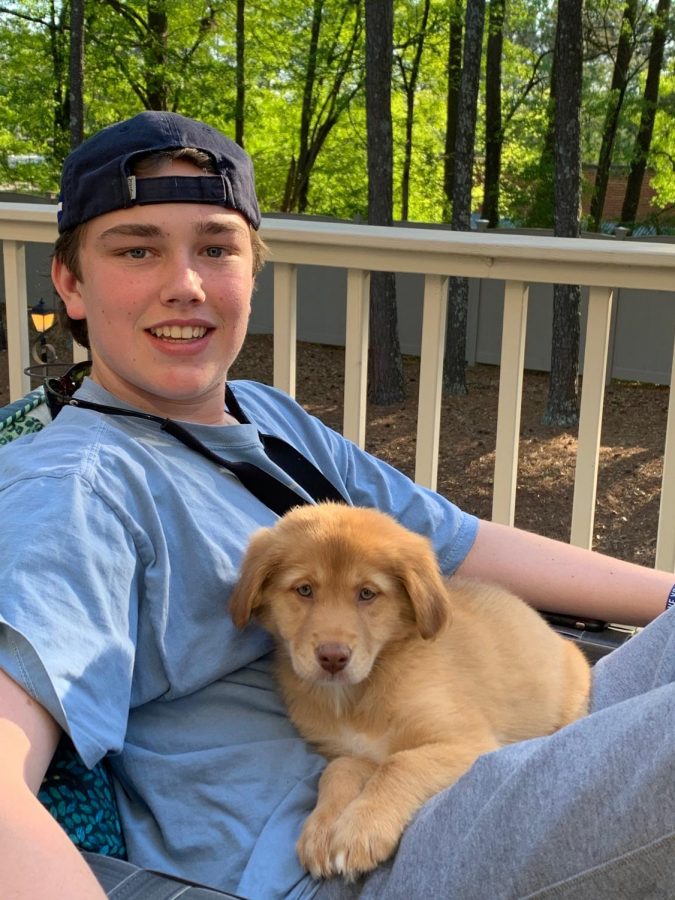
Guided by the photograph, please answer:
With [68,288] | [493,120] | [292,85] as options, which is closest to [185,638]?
[68,288]

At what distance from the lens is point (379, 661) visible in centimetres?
189

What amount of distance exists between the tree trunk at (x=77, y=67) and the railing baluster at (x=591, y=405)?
12336mm

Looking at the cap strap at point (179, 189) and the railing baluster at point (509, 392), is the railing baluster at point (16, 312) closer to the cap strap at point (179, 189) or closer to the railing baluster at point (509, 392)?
the railing baluster at point (509, 392)

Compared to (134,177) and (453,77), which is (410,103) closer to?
(453,77)

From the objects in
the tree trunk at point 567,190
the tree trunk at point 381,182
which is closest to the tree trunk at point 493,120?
the tree trunk at point 381,182

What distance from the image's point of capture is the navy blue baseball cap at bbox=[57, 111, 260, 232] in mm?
1774

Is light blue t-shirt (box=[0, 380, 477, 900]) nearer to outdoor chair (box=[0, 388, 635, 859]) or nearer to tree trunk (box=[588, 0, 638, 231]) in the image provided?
outdoor chair (box=[0, 388, 635, 859])

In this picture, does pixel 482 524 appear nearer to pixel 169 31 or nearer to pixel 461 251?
pixel 461 251

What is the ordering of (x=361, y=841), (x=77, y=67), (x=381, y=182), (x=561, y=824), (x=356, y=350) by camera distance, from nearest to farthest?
(x=561, y=824) → (x=361, y=841) → (x=356, y=350) → (x=381, y=182) → (x=77, y=67)

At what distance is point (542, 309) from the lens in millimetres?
16828

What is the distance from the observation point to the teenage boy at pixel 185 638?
1260mm

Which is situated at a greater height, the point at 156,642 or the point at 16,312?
the point at 16,312

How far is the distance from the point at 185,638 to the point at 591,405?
194cm

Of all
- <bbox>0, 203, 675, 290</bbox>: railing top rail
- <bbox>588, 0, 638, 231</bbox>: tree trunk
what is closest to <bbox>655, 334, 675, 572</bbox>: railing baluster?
<bbox>0, 203, 675, 290</bbox>: railing top rail
